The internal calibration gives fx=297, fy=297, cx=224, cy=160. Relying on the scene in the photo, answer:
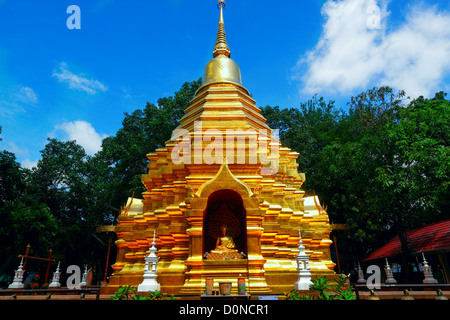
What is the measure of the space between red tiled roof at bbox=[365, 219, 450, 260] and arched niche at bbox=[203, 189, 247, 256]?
805cm

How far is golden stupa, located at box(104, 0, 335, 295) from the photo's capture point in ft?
26.5

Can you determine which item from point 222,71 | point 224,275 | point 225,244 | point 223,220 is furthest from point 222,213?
point 222,71

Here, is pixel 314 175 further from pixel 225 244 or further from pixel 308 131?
pixel 225 244

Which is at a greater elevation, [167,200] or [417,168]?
[417,168]

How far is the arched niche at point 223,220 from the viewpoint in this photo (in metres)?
9.45

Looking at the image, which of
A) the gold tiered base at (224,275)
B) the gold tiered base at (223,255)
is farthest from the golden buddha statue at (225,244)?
the gold tiered base at (224,275)

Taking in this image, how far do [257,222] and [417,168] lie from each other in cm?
843

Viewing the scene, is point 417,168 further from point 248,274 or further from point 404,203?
point 248,274

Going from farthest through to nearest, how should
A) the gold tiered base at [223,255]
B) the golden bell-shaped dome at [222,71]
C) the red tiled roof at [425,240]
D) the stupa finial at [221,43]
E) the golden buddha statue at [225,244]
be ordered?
the stupa finial at [221,43], the golden bell-shaped dome at [222,71], the red tiled roof at [425,240], the golden buddha statue at [225,244], the gold tiered base at [223,255]

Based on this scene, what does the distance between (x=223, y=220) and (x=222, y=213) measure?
0.23 meters

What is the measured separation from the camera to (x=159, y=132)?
2367 cm

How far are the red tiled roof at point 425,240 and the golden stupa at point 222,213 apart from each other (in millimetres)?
5048

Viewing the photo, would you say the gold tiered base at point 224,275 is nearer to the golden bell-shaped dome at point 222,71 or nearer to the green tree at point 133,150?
the golden bell-shaped dome at point 222,71
